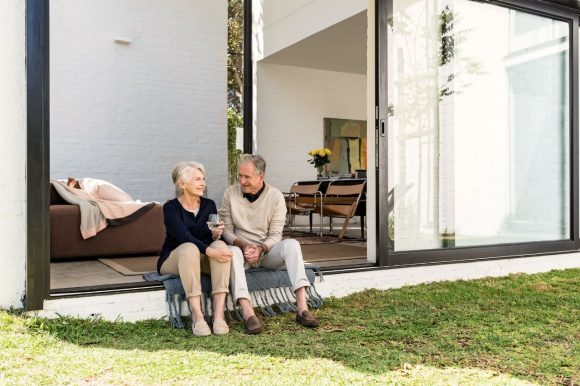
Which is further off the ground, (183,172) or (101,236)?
(183,172)

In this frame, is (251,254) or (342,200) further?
(342,200)

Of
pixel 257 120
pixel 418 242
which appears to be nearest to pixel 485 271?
pixel 418 242

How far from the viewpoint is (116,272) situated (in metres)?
3.74

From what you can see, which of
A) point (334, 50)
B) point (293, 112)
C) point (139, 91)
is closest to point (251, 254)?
point (139, 91)

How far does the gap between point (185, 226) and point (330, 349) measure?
998 millimetres

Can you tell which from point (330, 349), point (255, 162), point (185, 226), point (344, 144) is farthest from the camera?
point (344, 144)

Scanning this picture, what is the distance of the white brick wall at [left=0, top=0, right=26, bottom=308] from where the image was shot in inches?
104

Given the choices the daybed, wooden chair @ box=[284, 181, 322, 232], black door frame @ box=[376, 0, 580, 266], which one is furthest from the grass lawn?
wooden chair @ box=[284, 181, 322, 232]

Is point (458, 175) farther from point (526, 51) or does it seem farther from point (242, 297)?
point (242, 297)

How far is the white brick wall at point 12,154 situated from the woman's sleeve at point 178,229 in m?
0.70

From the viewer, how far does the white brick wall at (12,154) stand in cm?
264

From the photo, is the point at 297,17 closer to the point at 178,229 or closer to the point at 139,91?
the point at 139,91

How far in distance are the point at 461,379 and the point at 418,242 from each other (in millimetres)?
2080

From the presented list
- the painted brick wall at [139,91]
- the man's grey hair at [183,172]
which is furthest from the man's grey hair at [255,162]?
the painted brick wall at [139,91]
